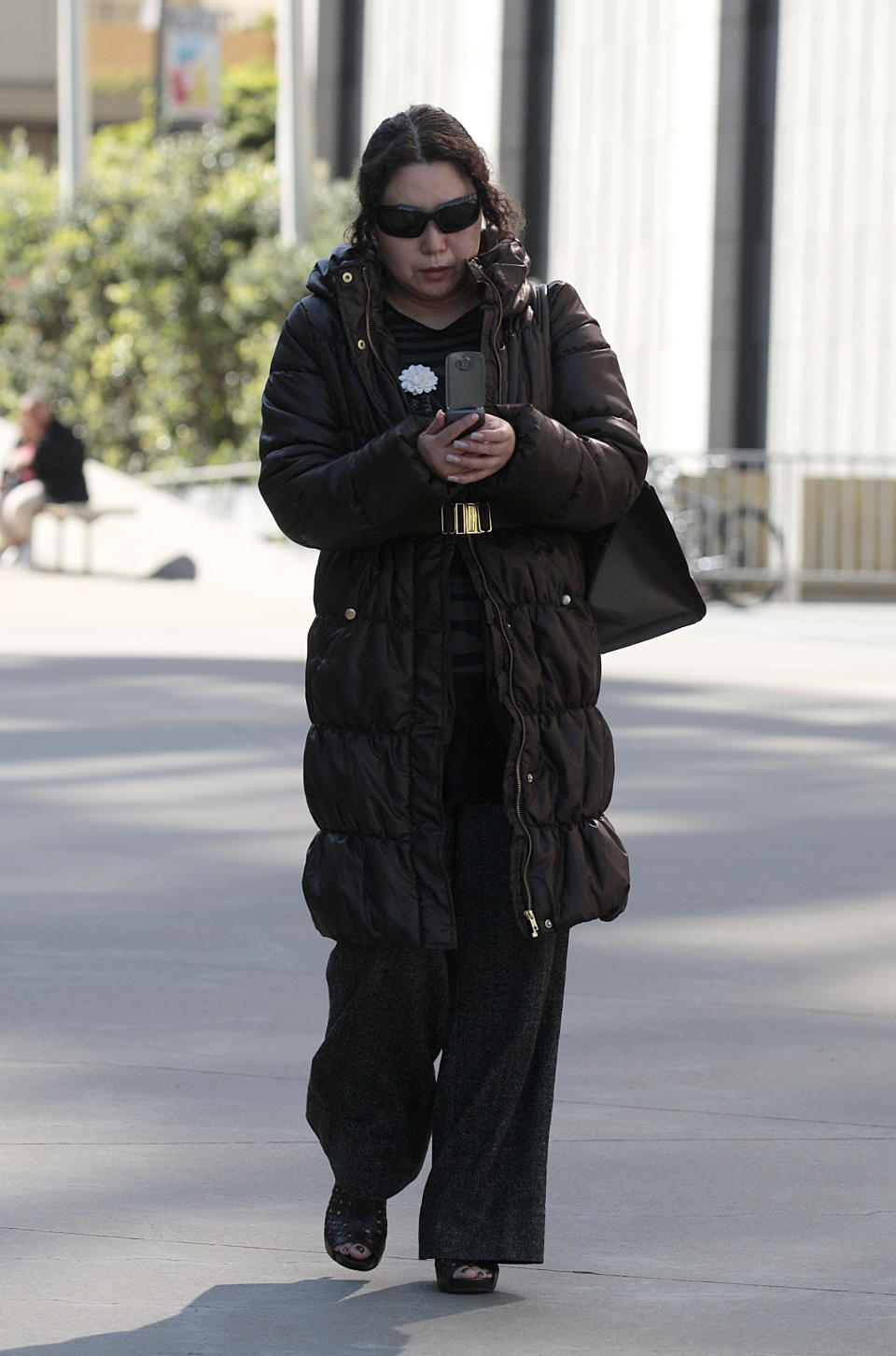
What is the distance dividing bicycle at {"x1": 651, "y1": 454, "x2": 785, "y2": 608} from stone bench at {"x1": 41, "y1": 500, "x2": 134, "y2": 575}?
499 cm

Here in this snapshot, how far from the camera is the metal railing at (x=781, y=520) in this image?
18672 millimetres

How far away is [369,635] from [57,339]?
24.6m

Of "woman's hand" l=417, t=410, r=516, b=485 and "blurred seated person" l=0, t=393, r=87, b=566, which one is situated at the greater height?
"woman's hand" l=417, t=410, r=516, b=485

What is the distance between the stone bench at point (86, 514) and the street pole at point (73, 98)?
8244 millimetres

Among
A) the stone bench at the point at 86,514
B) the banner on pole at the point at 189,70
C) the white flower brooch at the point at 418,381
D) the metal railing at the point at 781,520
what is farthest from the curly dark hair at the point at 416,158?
the banner on pole at the point at 189,70

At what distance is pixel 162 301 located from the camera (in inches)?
1012

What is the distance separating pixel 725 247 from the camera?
23.2m

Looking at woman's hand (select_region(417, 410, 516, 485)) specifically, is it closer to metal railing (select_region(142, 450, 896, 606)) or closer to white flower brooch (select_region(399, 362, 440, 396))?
white flower brooch (select_region(399, 362, 440, 396))

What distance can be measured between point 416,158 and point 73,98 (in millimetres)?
26614

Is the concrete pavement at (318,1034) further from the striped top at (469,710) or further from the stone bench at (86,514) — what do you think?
the stone bench at (86,514)

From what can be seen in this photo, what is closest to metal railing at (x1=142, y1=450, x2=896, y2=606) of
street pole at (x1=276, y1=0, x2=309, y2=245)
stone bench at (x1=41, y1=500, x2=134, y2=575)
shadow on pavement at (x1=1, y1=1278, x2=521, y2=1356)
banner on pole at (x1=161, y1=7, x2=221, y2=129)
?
stone bench at (x1=41, y1=500, x2=134, y2=575)

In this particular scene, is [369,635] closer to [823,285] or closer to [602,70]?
[823,285]

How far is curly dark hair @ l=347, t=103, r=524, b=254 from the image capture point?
372cm

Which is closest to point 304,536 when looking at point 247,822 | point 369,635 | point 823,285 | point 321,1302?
point 369,635
